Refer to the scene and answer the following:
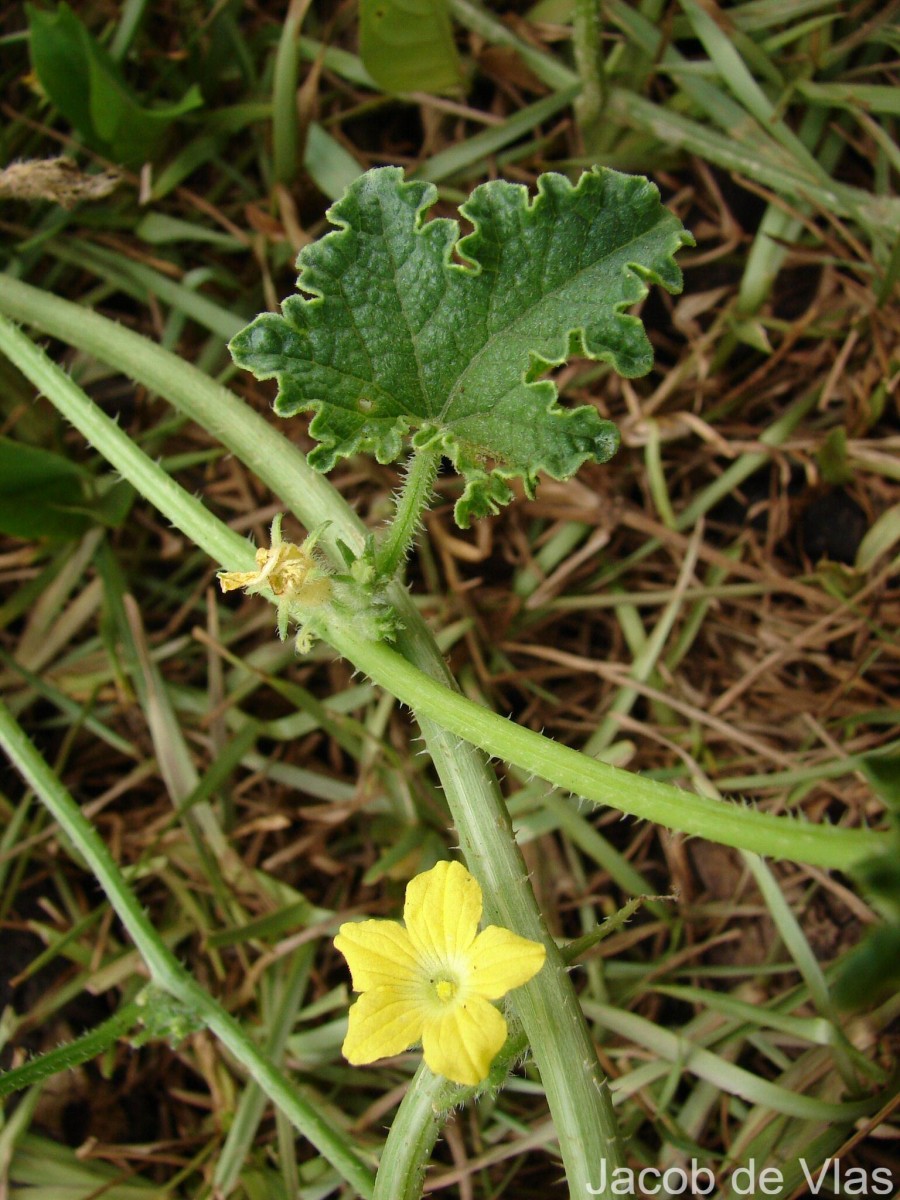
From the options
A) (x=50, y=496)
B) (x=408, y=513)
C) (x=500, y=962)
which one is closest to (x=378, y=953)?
(x=500, y=962)

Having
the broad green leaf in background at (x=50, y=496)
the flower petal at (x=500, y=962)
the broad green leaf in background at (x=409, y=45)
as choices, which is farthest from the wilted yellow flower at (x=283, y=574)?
the broad green leaf in background at (x=409, y=45)

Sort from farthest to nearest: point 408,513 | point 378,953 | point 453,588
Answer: point 453,588 → point 408,513 → point 378,953

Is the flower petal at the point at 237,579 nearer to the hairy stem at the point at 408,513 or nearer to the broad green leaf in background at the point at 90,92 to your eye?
the hairy stem at the point at 408,513

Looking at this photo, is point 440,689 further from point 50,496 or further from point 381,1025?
point 50,496

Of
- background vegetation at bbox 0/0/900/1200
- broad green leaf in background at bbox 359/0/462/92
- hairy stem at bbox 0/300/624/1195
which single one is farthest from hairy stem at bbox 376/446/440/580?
broad green leaf in background at bbox 359/0/462/92

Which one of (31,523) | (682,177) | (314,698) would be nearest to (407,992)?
(314,698)

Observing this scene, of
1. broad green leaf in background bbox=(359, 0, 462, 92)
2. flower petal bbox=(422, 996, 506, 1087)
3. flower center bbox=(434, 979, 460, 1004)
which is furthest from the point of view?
broad green leaf in background bbox=(359, 0, 462, 92)

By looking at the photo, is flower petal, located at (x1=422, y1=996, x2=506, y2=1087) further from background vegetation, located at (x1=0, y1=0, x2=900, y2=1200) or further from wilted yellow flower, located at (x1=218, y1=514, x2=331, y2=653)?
background vegetation, located at (x1=0, y1=0, x2=900, y2=1200)
